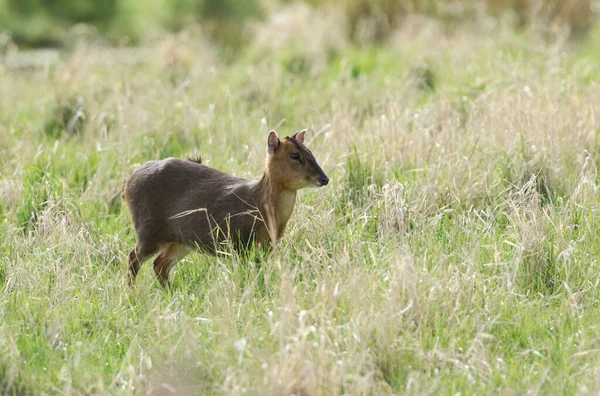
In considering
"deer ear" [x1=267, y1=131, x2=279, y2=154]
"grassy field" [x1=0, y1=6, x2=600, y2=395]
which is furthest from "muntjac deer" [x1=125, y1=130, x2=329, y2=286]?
"grassy field" [x1=0, y1=6, x2=600, y2=395]

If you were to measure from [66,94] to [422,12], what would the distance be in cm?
558

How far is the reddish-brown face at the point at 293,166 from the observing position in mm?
4977

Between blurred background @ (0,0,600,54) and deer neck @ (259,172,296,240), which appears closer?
deer neck @ (259,172,296,240)

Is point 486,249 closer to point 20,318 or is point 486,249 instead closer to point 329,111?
point 20,318

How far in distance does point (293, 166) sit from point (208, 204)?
0.49 m

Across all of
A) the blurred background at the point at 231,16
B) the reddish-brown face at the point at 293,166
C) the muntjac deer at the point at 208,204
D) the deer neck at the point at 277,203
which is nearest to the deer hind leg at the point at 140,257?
the muntjac deer at the point at 208,204

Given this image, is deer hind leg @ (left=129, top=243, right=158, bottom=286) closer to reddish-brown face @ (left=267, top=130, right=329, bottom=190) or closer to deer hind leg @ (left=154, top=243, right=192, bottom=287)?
deer hind leg @ (left=154, top=243, right=192, bottom=287)

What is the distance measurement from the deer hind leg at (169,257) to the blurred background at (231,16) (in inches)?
188

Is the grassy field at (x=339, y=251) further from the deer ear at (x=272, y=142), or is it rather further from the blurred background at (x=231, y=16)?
the blurred background at (x=231, y=16)

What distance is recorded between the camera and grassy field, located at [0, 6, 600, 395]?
12.7ft

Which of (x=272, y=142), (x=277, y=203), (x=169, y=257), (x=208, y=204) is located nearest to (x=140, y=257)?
(x=169, y=257)

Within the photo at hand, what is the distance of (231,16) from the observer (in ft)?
47.2

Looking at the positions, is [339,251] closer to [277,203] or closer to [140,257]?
[277,203]

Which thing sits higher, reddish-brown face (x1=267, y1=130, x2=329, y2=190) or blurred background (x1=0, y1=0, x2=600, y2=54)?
reddish-brown face (x1=267, y1=130, x2=329, y2=190)
